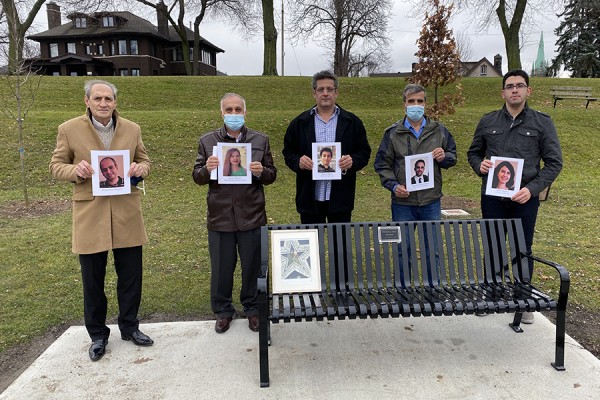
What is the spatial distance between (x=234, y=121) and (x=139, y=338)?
198cm

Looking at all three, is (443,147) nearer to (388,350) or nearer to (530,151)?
(530,151)

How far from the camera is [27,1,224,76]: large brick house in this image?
153ft

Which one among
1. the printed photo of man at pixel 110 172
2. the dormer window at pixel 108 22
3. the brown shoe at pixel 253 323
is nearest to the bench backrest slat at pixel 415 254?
the brown shoe at pixel 253 323

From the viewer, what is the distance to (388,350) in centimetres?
373

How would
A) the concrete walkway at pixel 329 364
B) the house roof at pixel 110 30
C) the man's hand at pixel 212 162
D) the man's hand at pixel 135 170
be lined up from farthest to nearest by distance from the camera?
the house roof at pixel 110 30, the man's hand at pixel 212 162, the man's hand at pixel 135 170, the concrete walkway at pixel 329 364

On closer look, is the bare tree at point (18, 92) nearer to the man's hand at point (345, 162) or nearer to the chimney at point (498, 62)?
the man's hand at point (345, 162)

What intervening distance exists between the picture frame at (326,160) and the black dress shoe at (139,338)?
6.42ft

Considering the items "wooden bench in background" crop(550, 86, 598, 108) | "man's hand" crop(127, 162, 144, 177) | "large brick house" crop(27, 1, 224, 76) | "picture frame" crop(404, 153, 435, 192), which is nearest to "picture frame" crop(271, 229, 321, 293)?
"picture frame" crop(404, 153, 435, 192)

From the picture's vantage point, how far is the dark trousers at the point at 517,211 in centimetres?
403

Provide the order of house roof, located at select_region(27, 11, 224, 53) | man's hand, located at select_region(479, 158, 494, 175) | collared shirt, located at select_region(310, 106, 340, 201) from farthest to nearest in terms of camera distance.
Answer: house roof, located at select_region(27, 11, 224, 53) < collared shirt, located at select_region(310, 106, 340, 201) < man's hand, located at select_region(479, 158, 494, 175)

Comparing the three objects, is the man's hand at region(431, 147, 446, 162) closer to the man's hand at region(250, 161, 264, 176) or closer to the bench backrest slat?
the bench backrest slat

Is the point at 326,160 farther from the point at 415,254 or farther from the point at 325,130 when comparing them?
the point at 415,254

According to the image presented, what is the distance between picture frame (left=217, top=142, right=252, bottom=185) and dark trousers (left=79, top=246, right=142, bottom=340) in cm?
93

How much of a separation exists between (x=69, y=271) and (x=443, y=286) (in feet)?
14.5
